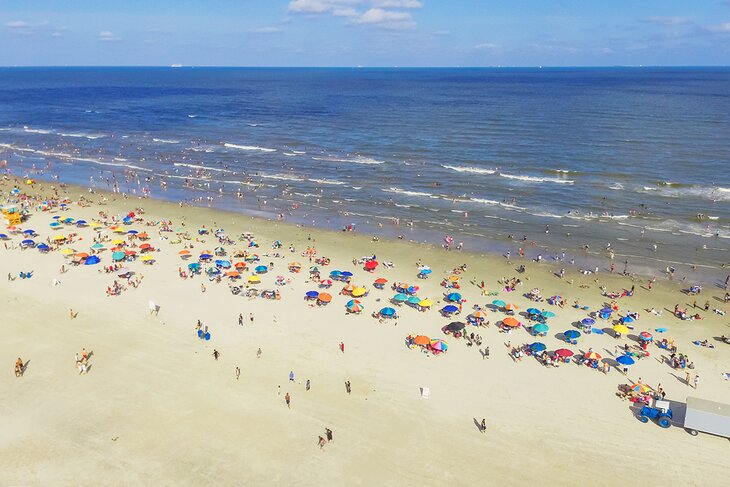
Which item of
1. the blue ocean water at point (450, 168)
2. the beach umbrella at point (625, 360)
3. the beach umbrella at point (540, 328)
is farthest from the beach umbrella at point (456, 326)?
the blue ocean water at point (450, 168)

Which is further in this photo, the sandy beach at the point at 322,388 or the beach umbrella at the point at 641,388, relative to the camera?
the beach umbrella at the point at 641,388

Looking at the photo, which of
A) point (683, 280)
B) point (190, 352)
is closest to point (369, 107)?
point (683, 280)

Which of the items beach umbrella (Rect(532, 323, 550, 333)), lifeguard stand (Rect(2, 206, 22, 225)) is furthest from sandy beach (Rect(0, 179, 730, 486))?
lifeguard stand (Rect(2, 206, 22, 225))

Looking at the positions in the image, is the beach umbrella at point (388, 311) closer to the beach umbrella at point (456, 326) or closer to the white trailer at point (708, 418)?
the beach umbrella at point (456, 326)

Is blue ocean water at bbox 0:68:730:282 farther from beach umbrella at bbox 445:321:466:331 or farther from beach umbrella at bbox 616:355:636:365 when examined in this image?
beach umbrella at bbox 445:321:466:331

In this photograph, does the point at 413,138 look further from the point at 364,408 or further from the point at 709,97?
the point at 709,97

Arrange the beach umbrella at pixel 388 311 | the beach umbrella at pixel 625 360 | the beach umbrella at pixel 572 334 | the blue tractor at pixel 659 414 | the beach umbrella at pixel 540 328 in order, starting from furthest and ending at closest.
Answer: the beach umbrella at pixel 388 311 → the beach umbrella at pixel 540 328 → the beach umbrella at pixel 572 334 → the beach umbrella at pixel 625 360 → the blue tractor at pixel 659 414

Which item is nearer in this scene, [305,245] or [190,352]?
[190,352]
